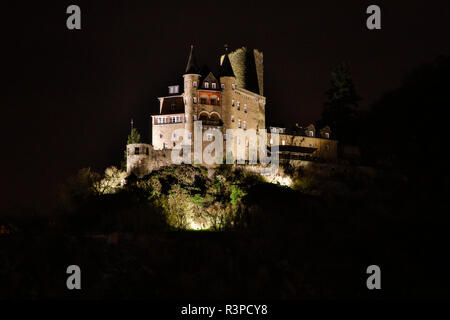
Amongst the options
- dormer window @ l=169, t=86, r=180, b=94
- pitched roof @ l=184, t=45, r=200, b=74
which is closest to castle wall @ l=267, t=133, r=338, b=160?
dormer window @ l=169, t=86, r=180, b=94

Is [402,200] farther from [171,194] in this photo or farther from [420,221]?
[171,194]

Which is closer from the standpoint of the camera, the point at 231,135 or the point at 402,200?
the point at 402,200

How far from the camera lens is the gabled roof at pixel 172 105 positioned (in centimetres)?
6556

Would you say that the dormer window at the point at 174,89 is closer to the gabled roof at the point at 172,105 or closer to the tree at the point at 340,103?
the gabled roof at the point at 172,105

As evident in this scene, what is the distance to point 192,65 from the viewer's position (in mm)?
65125

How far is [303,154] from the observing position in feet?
237

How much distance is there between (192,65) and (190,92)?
3092 mm

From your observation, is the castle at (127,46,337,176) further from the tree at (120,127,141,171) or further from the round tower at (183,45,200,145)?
the tree at (120,127,141,171)

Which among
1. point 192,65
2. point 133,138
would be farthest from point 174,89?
point 133,138
